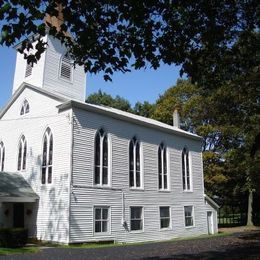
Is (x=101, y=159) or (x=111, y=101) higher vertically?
(x=111, y=101)

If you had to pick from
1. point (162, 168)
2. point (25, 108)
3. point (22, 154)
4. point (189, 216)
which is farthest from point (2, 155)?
point (189, 216)

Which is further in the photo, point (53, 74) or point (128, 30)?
point (53, 74)

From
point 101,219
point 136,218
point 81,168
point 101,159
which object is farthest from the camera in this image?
point 136,218

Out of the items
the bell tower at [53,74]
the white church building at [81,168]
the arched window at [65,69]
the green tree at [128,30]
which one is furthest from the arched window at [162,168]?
the green tree at [128,30]

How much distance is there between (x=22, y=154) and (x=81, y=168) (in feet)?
19.8

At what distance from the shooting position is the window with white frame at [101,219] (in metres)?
24.1

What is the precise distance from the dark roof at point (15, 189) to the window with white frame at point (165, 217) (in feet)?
32.9

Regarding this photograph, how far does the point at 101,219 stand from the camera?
80.3 feet

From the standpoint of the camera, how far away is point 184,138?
33.8 meters

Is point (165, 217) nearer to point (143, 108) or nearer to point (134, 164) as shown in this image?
point (134, 164)

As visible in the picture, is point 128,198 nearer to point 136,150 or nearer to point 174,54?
point 136,150

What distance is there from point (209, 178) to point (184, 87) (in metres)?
12.2

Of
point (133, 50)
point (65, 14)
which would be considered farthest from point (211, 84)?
point (65, 14)

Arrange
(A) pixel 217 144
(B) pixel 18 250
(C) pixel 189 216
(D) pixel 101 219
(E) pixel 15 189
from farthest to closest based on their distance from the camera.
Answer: (A) pixel 217 144, (C) pixel 189 216, (D) pixel 101 219, (E) pixel 15 189, (B) pixel 18 250
